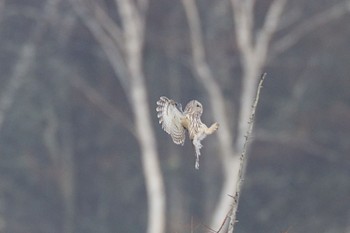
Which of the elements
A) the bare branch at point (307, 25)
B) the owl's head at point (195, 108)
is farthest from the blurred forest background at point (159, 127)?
the owl's head at point (195, 108)

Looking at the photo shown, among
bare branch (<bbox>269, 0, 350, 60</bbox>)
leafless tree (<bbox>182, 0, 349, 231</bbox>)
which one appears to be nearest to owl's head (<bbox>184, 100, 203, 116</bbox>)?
leafless tree (<bbox>182, 0, 349, 231</bbox>)

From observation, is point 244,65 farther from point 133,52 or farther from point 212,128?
point 212,128

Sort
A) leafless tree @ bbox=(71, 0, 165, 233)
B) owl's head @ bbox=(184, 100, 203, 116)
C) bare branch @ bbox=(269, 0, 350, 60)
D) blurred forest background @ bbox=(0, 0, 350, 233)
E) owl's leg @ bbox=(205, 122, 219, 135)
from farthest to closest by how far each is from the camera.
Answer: blurred forest background @ bbox=(0, 0, 350, 233) → bare branch @ bbox=(269, 0, 350, 60) → leafless tree @ bbox=(71, 0, 165, 233) → owl's head @ bbox=(184, 100, 203, 116) → owl's leg @ bbox=(205, 122, 219, 135)

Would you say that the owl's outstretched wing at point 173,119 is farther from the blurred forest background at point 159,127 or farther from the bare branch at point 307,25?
the blurred forest background at point 159,127

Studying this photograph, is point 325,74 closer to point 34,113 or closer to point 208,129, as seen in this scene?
point 34,113

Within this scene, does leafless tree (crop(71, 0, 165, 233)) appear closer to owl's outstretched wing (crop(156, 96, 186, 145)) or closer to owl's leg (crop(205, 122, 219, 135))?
owl's outstretched wing (crop(156, 96, 186, 145))
